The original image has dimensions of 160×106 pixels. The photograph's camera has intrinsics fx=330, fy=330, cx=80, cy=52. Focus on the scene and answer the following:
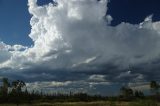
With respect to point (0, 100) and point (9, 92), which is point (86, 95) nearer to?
point (9, 92)

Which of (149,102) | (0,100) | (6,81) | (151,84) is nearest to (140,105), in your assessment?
(149,102)

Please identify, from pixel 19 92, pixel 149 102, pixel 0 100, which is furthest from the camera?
pixel 19 92

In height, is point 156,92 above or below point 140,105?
above

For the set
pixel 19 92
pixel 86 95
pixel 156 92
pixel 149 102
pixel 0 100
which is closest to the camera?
pixel 149 102

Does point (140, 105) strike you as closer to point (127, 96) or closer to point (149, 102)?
point (149, 102)

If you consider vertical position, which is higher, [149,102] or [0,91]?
[0,91]

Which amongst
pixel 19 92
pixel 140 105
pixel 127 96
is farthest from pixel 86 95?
pixel 140 105

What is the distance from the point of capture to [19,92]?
613ft

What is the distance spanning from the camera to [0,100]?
14738 cm

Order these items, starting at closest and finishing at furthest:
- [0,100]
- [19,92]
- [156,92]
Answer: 1. [0,100]
2. [156,92]
3. [19,92]

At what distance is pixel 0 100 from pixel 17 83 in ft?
146

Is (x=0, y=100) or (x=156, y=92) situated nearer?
(x=0, y=100)

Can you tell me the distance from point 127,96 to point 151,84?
30.3 m

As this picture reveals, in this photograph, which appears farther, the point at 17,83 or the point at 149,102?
the point at 17,83
